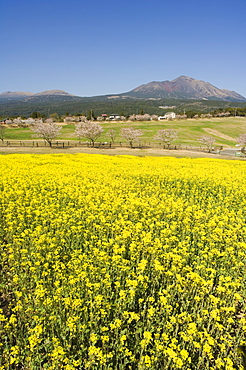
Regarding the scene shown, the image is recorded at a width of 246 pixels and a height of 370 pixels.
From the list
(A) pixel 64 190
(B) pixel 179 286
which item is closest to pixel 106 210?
(A) pixel 64 190

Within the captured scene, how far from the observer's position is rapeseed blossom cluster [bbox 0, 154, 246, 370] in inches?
189

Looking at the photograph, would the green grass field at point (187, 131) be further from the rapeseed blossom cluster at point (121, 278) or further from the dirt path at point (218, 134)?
the rapeseed blossom cluster at point (121, 278)

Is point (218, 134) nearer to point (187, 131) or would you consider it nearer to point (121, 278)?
point (187, 131)

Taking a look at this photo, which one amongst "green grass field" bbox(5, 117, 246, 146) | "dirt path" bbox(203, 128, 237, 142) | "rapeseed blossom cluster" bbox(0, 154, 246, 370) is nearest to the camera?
"rapeseed blossom cluster" bbox(0, 154, 246, 370)

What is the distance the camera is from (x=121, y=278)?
24.1 feet

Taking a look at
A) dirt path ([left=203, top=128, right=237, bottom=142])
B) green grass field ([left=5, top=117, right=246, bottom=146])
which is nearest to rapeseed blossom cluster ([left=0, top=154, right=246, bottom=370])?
green grass field ([left=5, top=117, right=246, bottom=146])

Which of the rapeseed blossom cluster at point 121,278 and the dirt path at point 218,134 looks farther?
the dirt path at point 218,134

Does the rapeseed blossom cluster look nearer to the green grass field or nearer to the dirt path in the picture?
the green grass field

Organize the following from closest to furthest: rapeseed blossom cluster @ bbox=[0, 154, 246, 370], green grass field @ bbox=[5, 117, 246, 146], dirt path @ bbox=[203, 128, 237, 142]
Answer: rapeseed blossom cluster @ bbox=[0, 154, 246, 370]
green grass field @ bbox=[5, 117, 246, 146]
dirt path @ bbox=[203, 128, 237, 142]

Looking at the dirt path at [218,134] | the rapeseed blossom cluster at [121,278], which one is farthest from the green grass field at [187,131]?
the rapeseed blossom cluster at [121,278]

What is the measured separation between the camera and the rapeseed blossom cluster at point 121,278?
4.80m

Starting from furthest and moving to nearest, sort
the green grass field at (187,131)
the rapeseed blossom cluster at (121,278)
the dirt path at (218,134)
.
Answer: the dirt path at (218,134)
the green grass field at (187,131)
the rapeseed blossom cluster at (121,278)

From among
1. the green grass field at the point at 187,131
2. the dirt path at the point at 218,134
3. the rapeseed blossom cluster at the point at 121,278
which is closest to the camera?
the rapeseed blossom cluster at the point at 121,278

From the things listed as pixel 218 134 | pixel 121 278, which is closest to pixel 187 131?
pixel 218 134
